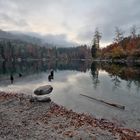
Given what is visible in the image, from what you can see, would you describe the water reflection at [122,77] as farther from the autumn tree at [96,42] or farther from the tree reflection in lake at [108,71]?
the autumn tree at [96,42]

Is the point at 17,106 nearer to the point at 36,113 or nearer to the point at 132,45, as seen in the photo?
the point at 36,113

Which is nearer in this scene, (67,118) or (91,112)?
(67,118)

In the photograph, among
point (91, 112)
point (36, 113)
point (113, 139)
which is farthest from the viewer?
point (91, 112)

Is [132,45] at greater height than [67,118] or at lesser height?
greater

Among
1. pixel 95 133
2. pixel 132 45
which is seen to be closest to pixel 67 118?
pixel 95 133

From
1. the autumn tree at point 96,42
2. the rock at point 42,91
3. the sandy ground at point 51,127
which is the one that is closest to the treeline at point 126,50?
the autumn tree at point 96,42

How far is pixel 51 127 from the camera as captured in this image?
19078 mm

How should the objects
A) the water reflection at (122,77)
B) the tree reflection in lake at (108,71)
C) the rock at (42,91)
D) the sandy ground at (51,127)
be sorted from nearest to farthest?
the sandy ground at (51,127) → the rock at (42,91) → the water reflection at (122,77) → the tree reflection in lake at (108,71)

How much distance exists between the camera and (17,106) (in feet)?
91.2

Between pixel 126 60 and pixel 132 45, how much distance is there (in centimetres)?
1470

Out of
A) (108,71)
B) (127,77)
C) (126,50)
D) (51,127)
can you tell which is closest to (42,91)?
(51,127)

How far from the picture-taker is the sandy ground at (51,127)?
16.9m

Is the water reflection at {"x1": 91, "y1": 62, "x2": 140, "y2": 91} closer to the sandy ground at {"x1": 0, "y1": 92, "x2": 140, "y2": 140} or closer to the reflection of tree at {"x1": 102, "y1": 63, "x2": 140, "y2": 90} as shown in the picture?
the reflection of tree at {"x1": 102, "y1": 63, "x2": 140, "y2": 90}

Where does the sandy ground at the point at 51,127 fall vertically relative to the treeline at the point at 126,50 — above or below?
below
